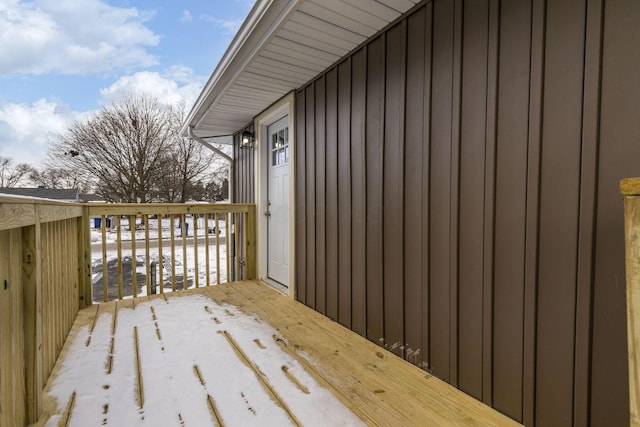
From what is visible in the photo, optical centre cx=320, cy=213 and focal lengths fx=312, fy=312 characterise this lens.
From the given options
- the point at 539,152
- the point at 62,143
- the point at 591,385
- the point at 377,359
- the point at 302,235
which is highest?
the point at 62,143

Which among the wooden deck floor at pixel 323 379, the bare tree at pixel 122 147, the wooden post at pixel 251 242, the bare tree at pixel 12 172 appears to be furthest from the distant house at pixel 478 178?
the bare tree at pixel 12 172

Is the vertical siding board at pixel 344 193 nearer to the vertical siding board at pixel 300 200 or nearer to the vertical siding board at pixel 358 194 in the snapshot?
the vertical siding board at pixel 358 194

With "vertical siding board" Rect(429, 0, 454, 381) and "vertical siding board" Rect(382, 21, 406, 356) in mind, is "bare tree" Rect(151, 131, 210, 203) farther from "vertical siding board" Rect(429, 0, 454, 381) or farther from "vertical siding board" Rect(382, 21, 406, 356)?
"vertical siding board" Rect(429, 0, 454, 381)

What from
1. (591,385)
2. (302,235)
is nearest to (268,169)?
(302,235)

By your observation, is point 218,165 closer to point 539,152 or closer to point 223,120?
point 223,120

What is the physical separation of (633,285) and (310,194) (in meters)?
2.40

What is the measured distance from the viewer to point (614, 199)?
112 centimetres

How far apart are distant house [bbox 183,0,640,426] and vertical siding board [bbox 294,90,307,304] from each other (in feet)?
0.86

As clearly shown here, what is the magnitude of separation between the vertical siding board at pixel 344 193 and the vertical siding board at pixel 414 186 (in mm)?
596

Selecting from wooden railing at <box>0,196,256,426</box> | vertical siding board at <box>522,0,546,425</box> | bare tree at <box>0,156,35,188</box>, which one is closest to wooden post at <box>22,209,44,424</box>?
wooden railing at <box>0,196,256,426</box>

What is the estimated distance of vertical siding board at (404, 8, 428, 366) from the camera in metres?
1.86

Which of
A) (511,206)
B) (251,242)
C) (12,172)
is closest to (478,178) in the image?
(511,206)

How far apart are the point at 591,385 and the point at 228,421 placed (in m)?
1.48

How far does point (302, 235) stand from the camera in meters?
3.12
